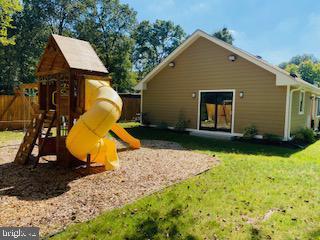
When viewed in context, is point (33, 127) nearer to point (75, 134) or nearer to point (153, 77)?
point (75, 134)

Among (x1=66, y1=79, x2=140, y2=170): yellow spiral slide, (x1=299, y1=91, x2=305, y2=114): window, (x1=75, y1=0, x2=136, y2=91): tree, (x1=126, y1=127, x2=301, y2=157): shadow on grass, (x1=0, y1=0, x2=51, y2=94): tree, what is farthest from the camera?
(x1=75, y1=0, x2=136, y2=91): tree

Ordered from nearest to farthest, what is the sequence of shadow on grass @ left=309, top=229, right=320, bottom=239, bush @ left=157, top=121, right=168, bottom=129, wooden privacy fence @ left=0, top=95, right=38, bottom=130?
1. shadow on grass @ left=309, top=229, right=320, bottom=239
2. wooden privacy fence @ left=0, top=95, right=38, bottom=130
3. bush @ left=157, top=121, right=168, bottom=129

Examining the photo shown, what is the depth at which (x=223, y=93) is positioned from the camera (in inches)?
513

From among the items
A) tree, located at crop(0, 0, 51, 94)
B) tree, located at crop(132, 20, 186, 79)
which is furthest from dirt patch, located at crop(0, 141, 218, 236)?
tree, located at crop(132, 20, 186, 79)

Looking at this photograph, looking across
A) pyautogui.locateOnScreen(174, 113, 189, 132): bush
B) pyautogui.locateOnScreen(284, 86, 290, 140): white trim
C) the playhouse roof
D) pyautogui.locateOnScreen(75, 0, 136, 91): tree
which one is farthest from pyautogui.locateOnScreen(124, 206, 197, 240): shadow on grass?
pyautogui.locateOnScreen(75, 0, 136, 91): tree

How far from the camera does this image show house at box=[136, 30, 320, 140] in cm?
1144

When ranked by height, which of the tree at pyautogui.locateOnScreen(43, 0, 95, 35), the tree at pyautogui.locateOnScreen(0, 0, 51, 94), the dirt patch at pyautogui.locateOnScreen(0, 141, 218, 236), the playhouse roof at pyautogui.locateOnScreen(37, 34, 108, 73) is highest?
the tree at pyautogui.locateOnScreen(43, 0, 95, 35)

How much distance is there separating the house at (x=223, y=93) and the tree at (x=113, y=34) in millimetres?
12482

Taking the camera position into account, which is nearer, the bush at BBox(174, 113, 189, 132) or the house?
the house

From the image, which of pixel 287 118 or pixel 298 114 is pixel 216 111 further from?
pixel 298 114

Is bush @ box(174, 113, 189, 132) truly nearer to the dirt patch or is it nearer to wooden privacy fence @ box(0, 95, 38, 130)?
the dirt patch

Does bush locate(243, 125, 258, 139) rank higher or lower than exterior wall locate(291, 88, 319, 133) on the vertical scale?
lower

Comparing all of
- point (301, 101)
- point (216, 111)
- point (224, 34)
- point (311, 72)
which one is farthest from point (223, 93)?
point (311, 72)

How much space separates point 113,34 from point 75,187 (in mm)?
25113
